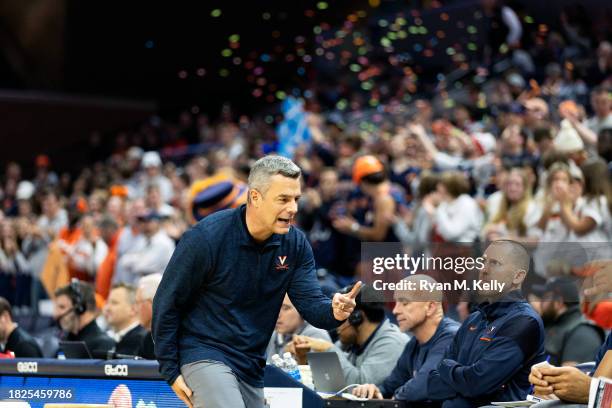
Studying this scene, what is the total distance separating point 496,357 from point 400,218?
507 cm

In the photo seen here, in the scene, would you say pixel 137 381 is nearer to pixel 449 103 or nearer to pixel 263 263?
pixel 263 263

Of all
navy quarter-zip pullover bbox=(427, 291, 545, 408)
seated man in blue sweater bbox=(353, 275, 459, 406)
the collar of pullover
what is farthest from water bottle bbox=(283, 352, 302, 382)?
the collar of pullover

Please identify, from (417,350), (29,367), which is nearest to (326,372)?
(417,350)

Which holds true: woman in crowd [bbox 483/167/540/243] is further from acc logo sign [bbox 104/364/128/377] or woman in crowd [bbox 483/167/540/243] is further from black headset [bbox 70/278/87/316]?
acc logo sign [bbox 104/364/128/377]

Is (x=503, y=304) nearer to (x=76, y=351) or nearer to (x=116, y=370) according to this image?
(x=116, y=370)

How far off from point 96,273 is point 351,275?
301 cm

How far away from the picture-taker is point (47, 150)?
24094mm

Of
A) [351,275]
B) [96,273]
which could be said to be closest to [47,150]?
[96,273]

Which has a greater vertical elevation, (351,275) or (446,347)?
(446,347)

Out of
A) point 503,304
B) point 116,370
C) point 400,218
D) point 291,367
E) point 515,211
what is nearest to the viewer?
point 503,304

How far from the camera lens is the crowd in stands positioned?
23.2 feet

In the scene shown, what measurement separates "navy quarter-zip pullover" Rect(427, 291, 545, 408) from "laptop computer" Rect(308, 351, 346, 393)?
0.78 meters

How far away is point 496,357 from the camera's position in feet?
20.1

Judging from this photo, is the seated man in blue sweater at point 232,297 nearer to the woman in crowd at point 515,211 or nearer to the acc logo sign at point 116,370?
the acc logo sign at point 116,370
